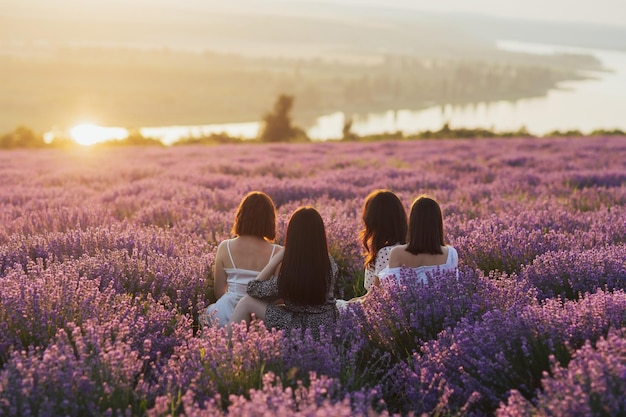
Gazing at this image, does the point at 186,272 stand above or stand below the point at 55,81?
below

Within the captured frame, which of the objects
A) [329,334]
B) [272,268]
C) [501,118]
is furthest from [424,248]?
[501,118]

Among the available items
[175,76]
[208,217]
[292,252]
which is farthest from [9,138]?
[175,76]

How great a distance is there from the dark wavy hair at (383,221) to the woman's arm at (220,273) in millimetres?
1006

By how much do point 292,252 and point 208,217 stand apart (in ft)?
8.12

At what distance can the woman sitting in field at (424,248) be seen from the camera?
4.03 meters

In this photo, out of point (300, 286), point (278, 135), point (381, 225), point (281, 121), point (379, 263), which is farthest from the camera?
point (281, 121)

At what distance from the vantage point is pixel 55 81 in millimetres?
142500

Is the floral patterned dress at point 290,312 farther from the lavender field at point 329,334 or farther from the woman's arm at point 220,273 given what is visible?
the woman's arm at point 220,273

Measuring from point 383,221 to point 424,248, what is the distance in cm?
45

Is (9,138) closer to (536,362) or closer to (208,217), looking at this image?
(208,217)

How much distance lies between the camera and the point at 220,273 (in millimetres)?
4215

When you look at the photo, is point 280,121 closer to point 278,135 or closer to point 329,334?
point 278,135

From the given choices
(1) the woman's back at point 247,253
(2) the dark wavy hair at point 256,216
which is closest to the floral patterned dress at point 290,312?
(1) the woman's back at point 247,253

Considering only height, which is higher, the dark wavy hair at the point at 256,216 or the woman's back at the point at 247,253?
the dark wavy hair at the point at 256,216
